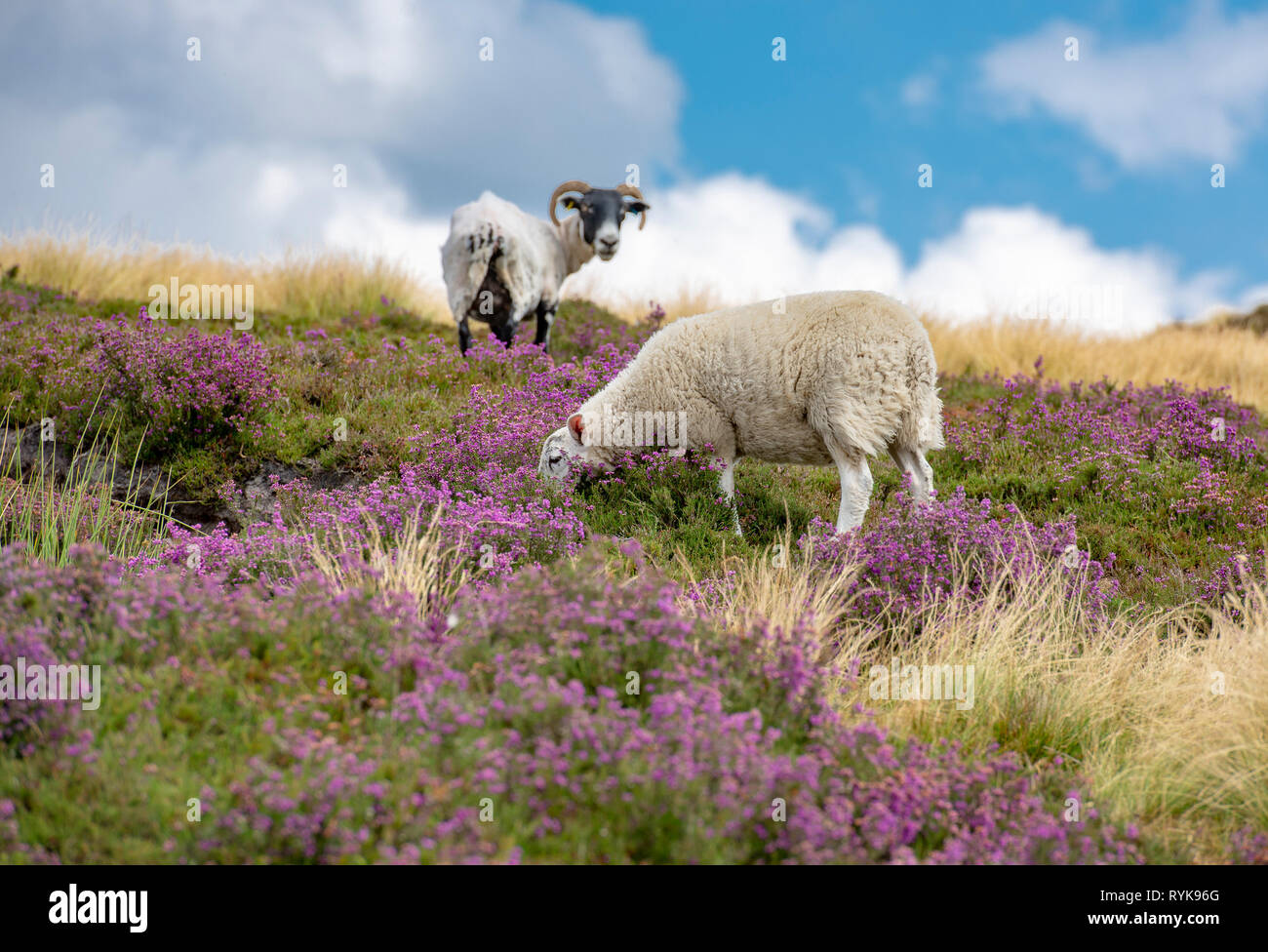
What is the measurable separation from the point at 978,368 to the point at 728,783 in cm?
1271

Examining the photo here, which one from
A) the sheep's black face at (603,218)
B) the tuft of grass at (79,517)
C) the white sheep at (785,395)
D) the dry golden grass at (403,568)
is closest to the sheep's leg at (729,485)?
the white sheep at (785,395)

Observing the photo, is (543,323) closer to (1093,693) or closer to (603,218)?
(603,218)

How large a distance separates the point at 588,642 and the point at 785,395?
12.6 feet

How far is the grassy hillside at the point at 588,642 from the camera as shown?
3.16 meters

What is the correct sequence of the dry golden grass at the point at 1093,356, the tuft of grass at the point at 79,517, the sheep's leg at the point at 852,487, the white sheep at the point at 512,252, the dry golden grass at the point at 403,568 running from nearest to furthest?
the dry golden grass at the point at 403,568 → the tuft of grass at the point at 79,517 → the sheep's leg at the point at 852,487 → the white sheep at the point at 512,252 → the dry golden grass at the point at 1093,356

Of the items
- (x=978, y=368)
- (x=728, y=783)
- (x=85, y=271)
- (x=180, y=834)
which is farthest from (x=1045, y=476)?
Answer: (x=85, y=271)

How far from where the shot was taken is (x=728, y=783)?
3094 millimetres

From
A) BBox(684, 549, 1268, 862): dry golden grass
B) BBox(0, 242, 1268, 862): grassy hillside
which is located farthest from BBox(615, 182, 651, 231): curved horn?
BBox(684, 549, 1268, 862): dry golden grass

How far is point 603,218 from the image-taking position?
40.7ft

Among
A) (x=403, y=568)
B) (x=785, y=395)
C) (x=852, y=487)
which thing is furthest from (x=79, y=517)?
(x=852, y=487)

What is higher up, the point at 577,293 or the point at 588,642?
the point at 577,293

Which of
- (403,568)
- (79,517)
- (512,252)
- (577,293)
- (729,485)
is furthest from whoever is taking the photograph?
(577,293)

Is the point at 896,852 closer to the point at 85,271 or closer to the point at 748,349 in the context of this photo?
the point at 748,349

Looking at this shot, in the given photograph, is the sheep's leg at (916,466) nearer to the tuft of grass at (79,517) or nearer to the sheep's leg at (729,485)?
the sheep's leg at (729,485)
